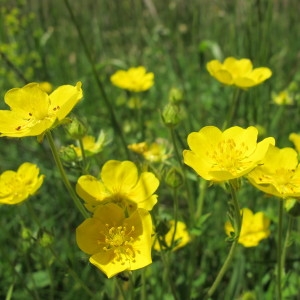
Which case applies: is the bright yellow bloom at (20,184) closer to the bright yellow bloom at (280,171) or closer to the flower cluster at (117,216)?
the flower cluster at (117,216)

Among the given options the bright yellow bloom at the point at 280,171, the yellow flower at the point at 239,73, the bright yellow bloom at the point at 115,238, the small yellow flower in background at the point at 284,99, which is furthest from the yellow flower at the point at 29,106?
the small yellow flower in background at the point at 284,99

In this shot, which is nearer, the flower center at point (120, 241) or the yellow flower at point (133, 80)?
the flower center at point (120, 241)

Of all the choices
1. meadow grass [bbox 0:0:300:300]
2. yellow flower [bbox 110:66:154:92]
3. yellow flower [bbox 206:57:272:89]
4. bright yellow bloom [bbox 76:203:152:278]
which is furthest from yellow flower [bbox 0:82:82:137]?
yellow flower [bbox 110:66:154:92]

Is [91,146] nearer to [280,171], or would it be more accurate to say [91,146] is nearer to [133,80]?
[280,171]

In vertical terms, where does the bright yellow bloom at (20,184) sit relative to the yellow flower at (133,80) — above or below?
Answer: above

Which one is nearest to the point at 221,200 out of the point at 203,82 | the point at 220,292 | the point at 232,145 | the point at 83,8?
the point at 220,292

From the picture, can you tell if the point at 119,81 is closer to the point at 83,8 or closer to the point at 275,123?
the point at 275,123
